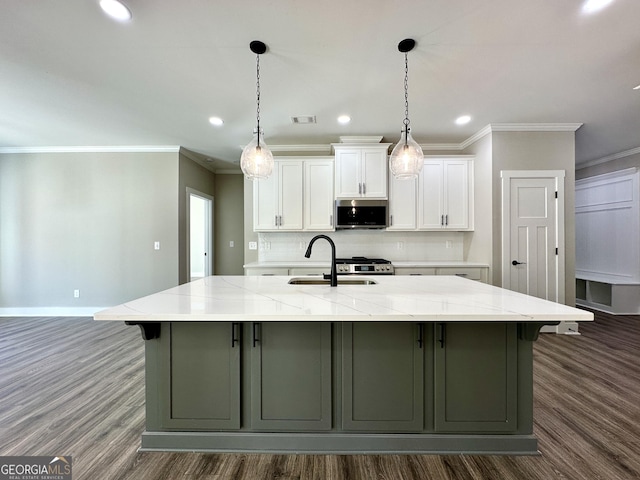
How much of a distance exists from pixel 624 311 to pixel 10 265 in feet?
32.1

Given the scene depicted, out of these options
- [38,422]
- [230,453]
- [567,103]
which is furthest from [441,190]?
[38,422]

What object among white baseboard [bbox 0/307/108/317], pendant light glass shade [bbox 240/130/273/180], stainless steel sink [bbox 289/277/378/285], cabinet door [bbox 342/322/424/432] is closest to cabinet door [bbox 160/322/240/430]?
cabinet door [bbox 342/322/424/432]

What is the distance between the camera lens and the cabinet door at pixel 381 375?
1.59 meters

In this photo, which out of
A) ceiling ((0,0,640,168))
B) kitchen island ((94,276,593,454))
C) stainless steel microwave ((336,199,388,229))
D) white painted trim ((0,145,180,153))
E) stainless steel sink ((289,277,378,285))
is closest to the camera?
kitchen island ((94,276,593,454))

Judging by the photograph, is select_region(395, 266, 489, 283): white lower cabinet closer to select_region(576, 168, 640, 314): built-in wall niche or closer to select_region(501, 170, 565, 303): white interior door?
select_region(501, 170, 565, 303): white interior door

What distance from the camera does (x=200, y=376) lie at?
1.61 meters

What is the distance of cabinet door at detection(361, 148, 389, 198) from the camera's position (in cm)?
396

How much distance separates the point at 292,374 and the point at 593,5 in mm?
2874

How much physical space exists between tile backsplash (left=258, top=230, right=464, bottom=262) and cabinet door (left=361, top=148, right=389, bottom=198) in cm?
67

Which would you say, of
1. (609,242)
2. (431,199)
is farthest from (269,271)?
(609,242)

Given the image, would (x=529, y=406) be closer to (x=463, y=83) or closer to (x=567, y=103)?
(x=463, y=83)

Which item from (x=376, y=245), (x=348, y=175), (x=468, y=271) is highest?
(x=348, y=175)

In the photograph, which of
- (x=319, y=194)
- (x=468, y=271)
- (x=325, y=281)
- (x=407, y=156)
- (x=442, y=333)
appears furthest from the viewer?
(x=319, y=194)

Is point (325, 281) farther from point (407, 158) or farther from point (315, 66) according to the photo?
point (315, 66)
